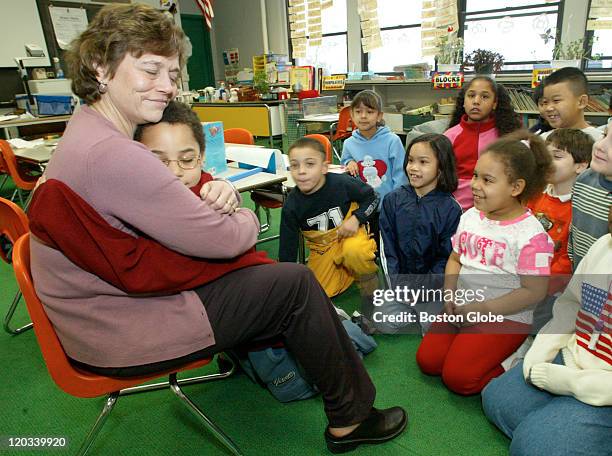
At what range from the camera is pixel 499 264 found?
162 centimetres

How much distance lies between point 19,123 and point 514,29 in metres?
6.04

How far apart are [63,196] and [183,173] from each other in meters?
0.42

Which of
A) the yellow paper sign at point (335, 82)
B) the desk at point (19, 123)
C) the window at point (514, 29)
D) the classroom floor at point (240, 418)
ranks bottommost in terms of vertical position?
the classroom floor at point (240, 418)

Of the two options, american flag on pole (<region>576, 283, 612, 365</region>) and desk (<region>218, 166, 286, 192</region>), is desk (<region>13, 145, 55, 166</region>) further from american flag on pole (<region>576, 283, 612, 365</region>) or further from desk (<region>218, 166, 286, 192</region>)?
american flag on pole (<region>576, 283, 612, 365</region>)

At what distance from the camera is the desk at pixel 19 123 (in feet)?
15.0

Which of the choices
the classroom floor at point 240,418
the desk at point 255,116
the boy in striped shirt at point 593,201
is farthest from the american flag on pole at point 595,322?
the desk at point 255,116

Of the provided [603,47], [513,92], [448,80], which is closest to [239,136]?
[448,80]

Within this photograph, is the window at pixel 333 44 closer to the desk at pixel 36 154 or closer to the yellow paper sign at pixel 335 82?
the yellow paper sign at pixel 335 82

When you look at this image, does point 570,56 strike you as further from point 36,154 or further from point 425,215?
point 36,154

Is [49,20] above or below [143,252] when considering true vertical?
above

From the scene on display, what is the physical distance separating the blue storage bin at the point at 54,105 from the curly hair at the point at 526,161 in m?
4.85

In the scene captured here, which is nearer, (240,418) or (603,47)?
(240,418)

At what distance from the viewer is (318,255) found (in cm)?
240

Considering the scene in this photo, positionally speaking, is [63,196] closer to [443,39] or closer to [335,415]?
[335,415]
